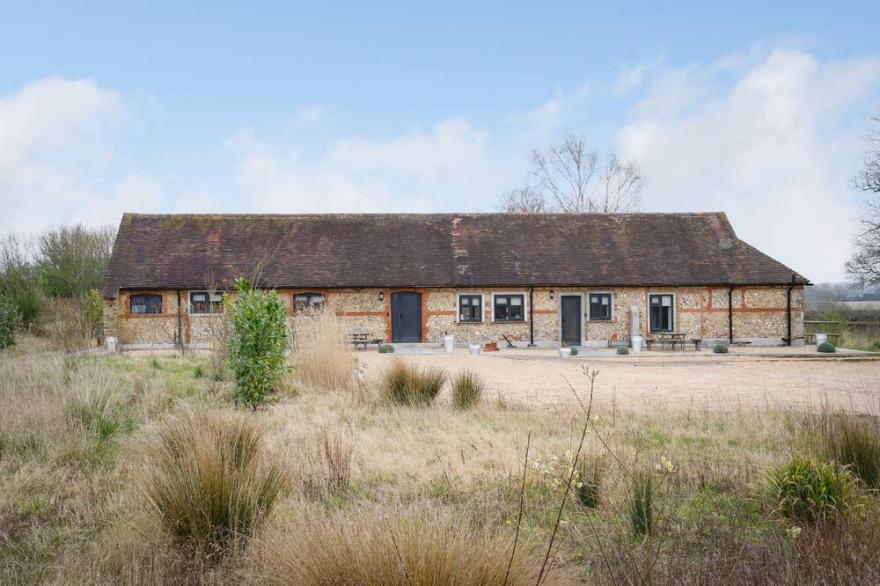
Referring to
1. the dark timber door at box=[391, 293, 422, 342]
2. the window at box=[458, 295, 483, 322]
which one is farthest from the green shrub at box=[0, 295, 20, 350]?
the window at box=[458, 295, 483, 322]

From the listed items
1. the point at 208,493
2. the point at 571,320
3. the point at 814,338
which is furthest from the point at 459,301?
the point at 208,493

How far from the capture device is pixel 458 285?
24031 mm

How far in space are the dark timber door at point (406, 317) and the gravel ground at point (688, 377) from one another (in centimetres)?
278

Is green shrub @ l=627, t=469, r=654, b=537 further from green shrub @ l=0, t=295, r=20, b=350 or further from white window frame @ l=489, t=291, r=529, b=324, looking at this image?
green shrub @ l=0, t=295, r=20, b=350

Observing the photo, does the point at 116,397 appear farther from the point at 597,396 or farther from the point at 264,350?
the point at 597,396

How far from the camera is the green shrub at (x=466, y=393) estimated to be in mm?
9250

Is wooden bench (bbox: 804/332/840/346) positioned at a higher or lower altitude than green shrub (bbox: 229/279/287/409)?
lower

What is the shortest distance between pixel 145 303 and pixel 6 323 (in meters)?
4.81

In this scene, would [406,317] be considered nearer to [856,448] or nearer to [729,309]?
[729,309]

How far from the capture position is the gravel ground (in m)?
10.4

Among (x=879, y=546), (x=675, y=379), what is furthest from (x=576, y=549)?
(x=675, y=379)

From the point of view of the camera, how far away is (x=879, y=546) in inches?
144

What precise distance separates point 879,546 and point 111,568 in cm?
435

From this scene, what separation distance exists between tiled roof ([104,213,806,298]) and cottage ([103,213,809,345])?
7 centimetres
